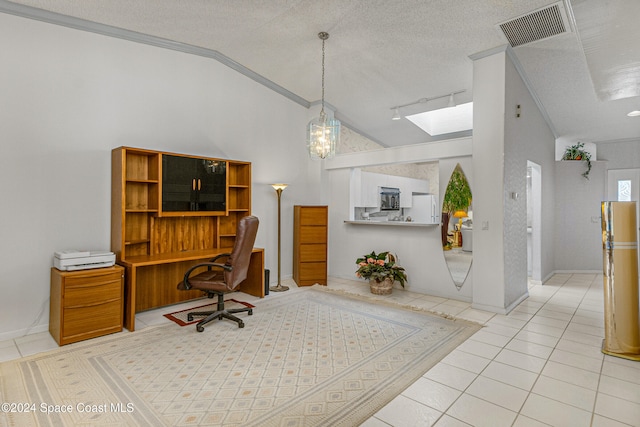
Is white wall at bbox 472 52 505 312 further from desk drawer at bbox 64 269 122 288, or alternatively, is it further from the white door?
the white door

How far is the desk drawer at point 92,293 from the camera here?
116 inches

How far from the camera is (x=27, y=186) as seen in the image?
316 cm

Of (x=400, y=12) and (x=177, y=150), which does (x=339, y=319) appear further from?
(x=400, y=12)

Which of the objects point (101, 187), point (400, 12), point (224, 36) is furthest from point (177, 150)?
point (400, 12)

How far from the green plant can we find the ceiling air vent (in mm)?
1603

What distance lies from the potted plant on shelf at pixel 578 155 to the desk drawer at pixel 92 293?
8.21 meters

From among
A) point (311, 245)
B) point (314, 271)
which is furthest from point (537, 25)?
point (314, 271)

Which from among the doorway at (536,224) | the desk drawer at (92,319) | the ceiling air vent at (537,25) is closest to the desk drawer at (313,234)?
the desk drawer at (92,319)

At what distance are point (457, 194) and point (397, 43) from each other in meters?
2.11

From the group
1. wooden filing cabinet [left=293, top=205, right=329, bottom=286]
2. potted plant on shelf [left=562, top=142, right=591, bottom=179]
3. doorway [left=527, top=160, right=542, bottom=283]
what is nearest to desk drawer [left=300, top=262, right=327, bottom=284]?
wooden filing cabinet [left=293, top=205, right=329, bottom=286]

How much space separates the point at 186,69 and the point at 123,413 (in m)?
4.00

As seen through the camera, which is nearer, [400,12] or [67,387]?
[67,387]

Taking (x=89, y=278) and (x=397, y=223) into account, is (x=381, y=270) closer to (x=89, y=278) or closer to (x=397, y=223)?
(x=397, y=223)

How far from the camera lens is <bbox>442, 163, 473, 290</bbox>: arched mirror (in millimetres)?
4305
